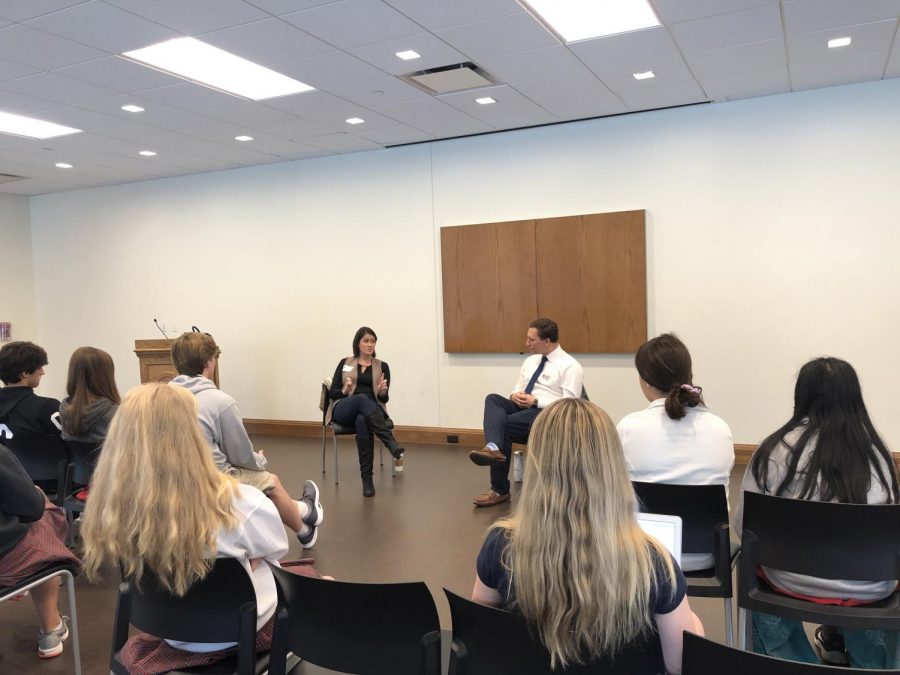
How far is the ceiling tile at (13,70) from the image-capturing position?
15.6ft

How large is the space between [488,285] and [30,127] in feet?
14.5

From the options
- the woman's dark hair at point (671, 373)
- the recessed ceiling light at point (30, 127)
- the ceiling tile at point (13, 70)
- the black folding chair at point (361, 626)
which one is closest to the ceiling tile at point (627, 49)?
the woman's dark hair at point (671, 373)

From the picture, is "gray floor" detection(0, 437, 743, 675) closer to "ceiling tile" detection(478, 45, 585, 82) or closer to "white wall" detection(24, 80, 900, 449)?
"white wall" detection(24, 80, 900, 449)

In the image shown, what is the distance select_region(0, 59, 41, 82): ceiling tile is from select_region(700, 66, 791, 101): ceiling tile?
190 inches

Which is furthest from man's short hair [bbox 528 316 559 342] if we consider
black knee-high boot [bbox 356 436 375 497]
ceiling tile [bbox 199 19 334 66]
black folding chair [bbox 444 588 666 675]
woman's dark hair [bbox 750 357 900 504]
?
black folding chair [bbox 444 588 666 675]

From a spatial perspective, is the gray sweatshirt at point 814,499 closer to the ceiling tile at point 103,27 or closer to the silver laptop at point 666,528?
the silver laptop at point 666,528

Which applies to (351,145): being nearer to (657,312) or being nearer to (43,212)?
(657,312)

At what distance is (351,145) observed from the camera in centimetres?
754

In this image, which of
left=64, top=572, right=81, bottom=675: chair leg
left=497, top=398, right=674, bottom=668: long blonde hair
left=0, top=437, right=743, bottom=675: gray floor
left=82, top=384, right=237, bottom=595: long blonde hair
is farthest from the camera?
left=0, top=437, right=743, bottom=675: gray floor

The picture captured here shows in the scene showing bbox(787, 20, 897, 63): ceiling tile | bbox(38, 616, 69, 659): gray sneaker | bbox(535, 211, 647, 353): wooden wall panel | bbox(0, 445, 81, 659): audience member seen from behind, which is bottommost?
bbox(38, 616, 69, 659): gray sneaker

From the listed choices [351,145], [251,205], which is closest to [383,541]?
[351,145]

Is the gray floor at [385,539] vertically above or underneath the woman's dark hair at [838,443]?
underneath

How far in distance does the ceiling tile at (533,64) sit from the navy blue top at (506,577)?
391cm

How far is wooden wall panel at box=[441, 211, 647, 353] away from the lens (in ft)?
21.9
